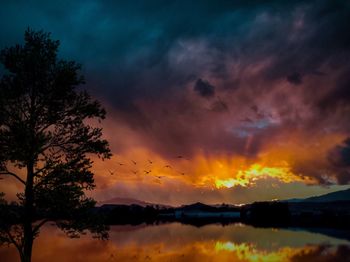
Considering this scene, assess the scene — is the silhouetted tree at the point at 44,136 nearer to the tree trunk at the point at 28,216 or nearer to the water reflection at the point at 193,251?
the tree trunk at the point at 28,216

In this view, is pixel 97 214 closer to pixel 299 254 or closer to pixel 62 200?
pixel 62 200

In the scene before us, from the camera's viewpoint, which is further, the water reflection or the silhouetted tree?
the water reflection

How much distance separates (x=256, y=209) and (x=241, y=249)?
115m

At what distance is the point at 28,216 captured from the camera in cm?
2686

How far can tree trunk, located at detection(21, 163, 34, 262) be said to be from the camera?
87.7 feet

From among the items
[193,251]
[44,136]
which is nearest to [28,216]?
[44,136]

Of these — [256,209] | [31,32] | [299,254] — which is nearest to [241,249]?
[299,254]

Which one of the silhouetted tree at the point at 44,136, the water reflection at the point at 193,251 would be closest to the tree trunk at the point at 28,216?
the silhouetted tree at the point at 44,136

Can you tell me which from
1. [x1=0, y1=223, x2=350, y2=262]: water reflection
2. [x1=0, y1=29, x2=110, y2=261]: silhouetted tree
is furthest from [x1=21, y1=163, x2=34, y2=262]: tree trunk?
[x1=0, y1=223, x2=350, y2=262]: water reflection

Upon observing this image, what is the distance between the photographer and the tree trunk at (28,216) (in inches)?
1053

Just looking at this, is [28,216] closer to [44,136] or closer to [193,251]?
[44,136]

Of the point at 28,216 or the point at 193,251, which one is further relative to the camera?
the point at 193,251

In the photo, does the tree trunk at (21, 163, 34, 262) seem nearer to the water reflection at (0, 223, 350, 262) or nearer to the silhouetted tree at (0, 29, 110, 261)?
the silhouetted tree at (0, 29, 110, 261)

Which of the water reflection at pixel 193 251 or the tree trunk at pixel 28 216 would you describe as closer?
the tree trunk at pixel 28 216
